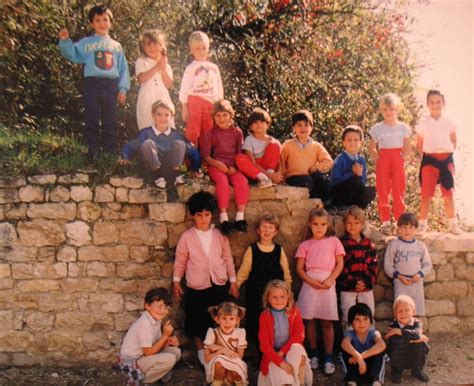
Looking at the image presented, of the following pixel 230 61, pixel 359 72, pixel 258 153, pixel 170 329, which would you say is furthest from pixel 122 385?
pixel 359 72

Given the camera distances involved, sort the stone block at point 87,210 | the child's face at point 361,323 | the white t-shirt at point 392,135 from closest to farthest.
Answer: the child's face at point 361,323, the stone block at point 87,210, the white t-shirt at point 392,135

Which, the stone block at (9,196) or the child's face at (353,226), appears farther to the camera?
the child's face at (353,226)

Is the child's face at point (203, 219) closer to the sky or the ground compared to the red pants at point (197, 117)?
closer to the ground

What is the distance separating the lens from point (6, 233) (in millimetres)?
5156

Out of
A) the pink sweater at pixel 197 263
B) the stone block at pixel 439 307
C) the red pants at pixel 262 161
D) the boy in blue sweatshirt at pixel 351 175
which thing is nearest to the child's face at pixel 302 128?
the red pants at pixel 262 161

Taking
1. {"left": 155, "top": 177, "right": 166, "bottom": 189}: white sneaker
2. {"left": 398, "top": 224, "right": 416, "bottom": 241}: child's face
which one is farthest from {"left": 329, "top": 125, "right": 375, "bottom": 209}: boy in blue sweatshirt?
{"left": 155, "top": 177, "right": 166, "bottom": 189}: white sneaker

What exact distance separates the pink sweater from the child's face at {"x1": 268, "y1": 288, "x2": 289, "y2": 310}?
537mm

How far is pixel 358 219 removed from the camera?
17.6 feet

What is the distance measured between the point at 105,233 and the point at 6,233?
35.8 inches

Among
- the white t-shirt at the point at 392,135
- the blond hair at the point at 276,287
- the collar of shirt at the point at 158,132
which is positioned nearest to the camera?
the blond hair at the point at 276,287

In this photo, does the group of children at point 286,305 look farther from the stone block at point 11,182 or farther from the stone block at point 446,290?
the stone block at point 11,182

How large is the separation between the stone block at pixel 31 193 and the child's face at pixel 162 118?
4.11ft

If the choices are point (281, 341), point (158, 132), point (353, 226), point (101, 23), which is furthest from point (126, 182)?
point (353, 226)

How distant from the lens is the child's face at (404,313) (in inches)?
197
